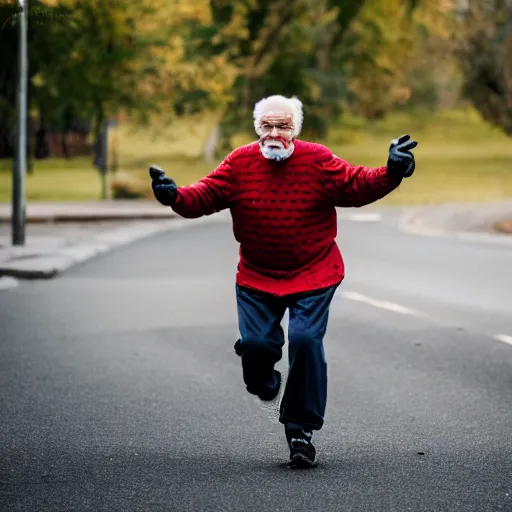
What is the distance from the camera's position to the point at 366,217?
26.6 meters

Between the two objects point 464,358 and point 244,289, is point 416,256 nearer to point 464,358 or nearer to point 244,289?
point 464,358

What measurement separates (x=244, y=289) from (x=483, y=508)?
158 centimetres

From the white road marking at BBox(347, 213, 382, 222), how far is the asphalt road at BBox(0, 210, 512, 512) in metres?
11.4

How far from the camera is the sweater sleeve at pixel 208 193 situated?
6.10 metres

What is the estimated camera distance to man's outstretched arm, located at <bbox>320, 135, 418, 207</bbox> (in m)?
5.86

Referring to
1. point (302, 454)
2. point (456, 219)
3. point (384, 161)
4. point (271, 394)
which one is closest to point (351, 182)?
point (271, 394)

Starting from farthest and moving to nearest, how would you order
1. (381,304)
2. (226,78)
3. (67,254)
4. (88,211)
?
(226,78), (88,211), (67,254), (381,304)

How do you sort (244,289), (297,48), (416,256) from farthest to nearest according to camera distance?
1. (297,48)
2. (416,256)
3. (244,289)

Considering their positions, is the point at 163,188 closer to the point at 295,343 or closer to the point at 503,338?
the point at 295,343

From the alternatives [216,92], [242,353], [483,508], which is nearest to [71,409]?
[242,353]

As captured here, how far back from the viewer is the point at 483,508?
5.28 m

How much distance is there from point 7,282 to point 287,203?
853cm

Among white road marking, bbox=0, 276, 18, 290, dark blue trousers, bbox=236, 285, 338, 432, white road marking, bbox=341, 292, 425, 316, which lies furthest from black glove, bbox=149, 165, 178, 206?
white road marking, bbox=0, 276, 18, 290

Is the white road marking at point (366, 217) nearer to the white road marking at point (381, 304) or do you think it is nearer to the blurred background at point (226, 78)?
the blurred background at point (226, 78)
